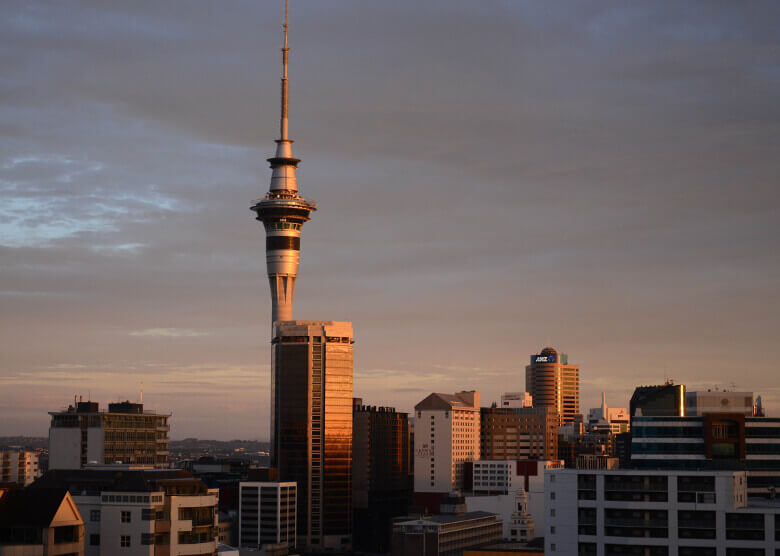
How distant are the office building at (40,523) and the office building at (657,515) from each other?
70.3 meters

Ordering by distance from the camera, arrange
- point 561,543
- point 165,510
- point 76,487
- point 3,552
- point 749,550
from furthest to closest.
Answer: point 561,543, point 749,550, point 76,487, point 165,510, point 3,552

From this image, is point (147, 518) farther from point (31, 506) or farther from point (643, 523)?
point (643, 523)

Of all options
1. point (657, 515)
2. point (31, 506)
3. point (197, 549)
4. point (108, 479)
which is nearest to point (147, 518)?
point (197, 549)

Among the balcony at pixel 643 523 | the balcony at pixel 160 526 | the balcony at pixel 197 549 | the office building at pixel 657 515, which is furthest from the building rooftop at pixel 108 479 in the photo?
the balcony at pixel 643 523

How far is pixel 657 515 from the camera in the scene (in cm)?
17512

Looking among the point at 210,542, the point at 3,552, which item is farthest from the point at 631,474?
the point at 3,552

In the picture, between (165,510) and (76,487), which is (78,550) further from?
(76,487)

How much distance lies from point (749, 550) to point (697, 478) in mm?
10768

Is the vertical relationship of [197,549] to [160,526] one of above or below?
below

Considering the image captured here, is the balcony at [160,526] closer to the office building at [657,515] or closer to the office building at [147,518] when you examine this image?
the office building at [147,518]

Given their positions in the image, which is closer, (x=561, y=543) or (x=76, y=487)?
(x=76, y=487)

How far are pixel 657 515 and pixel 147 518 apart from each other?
6913 cm

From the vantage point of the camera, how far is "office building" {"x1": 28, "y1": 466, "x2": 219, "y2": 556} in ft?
461

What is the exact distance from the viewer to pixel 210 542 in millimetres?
Answer: 145125
